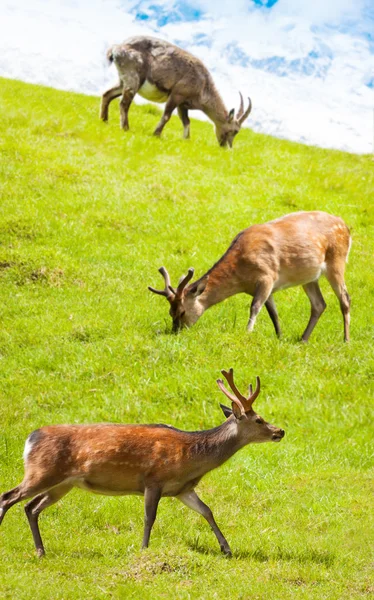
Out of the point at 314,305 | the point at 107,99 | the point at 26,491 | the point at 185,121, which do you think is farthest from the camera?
the point at 185,121

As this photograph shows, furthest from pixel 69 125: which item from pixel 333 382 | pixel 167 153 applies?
pixel 333 382

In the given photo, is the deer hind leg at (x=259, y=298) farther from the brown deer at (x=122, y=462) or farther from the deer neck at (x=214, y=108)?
the deer neck at (x=214, y=108)

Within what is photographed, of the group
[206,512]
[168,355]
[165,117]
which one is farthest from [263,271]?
[165,117]

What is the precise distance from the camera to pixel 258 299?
1274cm

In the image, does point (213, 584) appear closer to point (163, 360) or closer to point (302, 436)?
point (302, 436)

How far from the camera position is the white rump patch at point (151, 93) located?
78.2 feet

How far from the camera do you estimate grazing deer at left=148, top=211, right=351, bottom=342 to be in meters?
12.8

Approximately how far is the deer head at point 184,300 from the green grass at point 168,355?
0.98 ft

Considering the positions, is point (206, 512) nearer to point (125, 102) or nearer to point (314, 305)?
point (314, 305)

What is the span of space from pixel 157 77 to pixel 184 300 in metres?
12.4

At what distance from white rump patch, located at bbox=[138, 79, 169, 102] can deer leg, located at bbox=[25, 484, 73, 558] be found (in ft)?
59.2

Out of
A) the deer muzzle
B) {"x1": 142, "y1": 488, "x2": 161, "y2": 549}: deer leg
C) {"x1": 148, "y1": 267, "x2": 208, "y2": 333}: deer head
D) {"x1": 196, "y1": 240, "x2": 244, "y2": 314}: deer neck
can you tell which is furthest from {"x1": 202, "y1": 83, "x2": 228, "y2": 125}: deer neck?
{"x1": 142, "y1": 488, "x2": 161, "y2": 549}: deer leg

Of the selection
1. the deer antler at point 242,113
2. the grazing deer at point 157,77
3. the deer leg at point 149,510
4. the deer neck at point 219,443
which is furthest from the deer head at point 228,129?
the deer leg at point 149,510

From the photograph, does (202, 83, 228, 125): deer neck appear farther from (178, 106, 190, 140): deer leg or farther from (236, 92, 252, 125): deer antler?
(178, 106, 190, 140): deer leg
